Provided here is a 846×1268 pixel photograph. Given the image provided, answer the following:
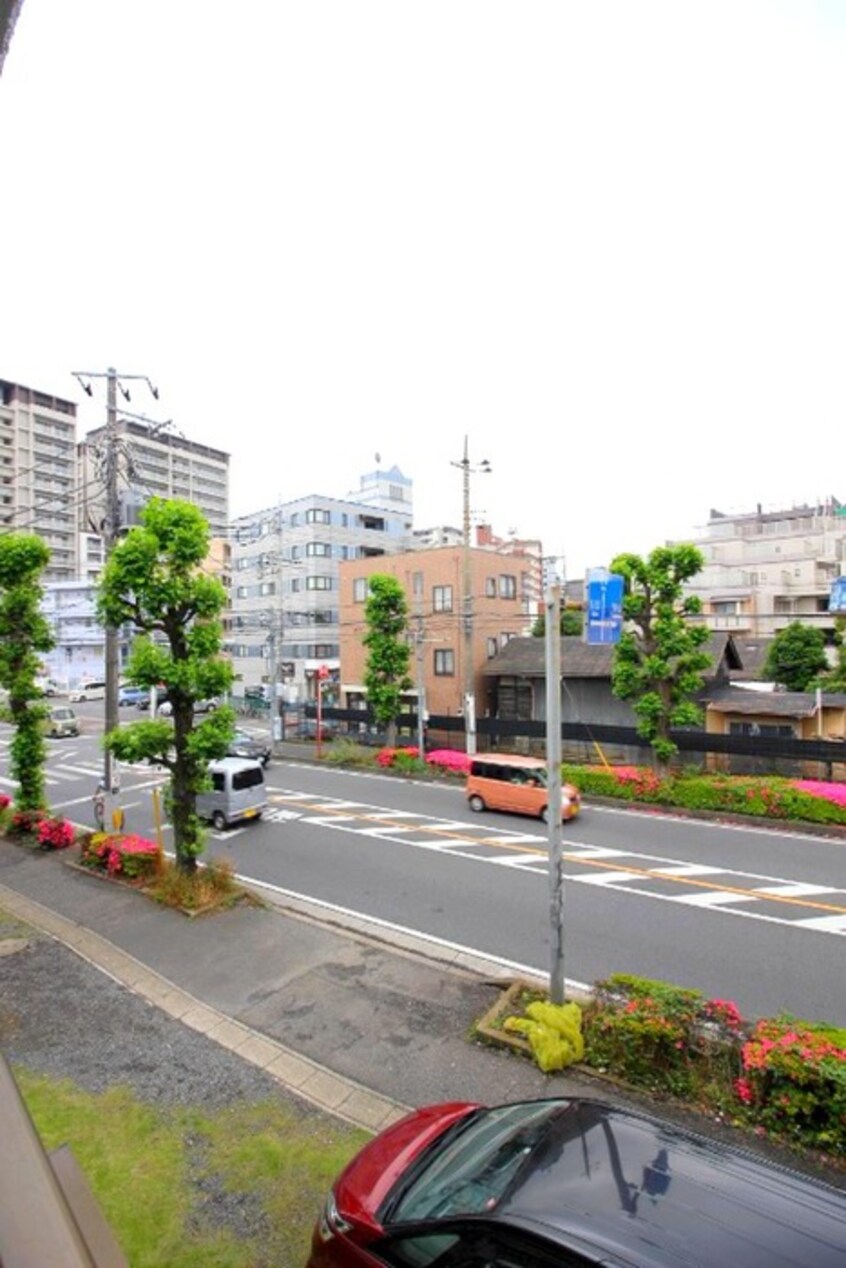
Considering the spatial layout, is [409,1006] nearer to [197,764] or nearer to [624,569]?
[197,764]

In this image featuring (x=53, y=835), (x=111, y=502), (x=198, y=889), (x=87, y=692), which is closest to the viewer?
(x=198, y=889)

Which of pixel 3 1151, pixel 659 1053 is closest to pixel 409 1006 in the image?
pixel 659 1053

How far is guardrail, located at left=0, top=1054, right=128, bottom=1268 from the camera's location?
1210 millimetres

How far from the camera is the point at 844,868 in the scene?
47.9 feet

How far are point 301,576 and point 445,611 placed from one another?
17.9m

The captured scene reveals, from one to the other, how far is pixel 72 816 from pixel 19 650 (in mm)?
6530

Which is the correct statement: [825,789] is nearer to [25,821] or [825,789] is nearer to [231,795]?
[231,795]

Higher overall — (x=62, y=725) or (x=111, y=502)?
(x=111, y=502)

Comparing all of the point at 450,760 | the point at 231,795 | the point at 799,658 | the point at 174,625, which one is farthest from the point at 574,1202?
the point at 799,658

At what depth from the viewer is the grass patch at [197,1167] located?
15.5ft

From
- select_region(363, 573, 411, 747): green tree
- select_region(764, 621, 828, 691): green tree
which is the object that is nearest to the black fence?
select_region(363, 573, 411, 747): green tree

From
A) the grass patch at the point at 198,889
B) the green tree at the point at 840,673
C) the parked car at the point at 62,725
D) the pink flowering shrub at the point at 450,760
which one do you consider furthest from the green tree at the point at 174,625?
the parked car at the point at 62,725

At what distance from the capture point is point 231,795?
17.8m

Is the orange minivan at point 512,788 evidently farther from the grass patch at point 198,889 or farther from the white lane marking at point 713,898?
the grass patch at point 198,889
